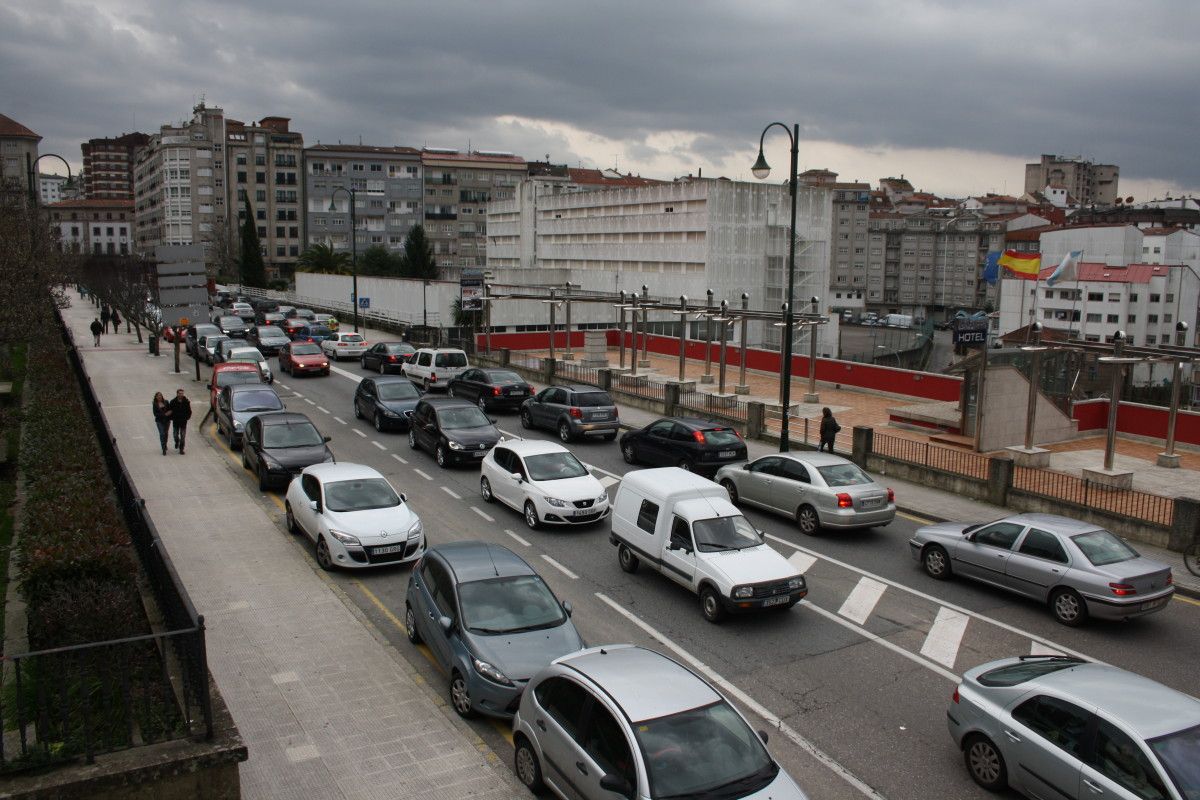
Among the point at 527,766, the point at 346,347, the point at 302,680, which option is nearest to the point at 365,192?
the point at 346,347

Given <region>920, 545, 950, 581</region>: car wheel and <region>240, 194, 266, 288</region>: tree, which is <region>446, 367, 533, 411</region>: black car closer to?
<region>920, 545, 950, 581</region>: car wheel

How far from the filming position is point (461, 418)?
72.9 ft

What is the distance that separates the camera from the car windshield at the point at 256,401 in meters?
23.5

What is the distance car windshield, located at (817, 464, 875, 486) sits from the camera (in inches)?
655

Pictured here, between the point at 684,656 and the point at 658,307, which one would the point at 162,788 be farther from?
the point at 658,307

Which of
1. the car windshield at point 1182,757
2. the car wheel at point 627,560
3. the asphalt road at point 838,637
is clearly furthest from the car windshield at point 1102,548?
the car wheel at point 627,560

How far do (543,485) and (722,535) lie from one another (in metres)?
4.70

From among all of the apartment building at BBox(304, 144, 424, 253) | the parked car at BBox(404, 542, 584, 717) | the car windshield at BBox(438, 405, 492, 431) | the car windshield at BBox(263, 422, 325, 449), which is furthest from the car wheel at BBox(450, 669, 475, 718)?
the apartment building at BBox(304, 144, 424, 253)

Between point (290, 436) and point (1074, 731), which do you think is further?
point (290, 436)

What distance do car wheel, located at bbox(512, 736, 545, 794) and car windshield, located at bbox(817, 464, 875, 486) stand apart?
9.73 m

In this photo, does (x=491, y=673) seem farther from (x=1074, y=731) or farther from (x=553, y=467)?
(x=553, y=467)

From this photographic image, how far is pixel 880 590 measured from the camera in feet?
45.9

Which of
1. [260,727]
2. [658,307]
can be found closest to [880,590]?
[260,727]

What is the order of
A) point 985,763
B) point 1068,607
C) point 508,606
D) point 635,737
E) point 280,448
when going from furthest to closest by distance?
point 280,448, point 1068,607, point 508,606, point 985,763, point 635,737
